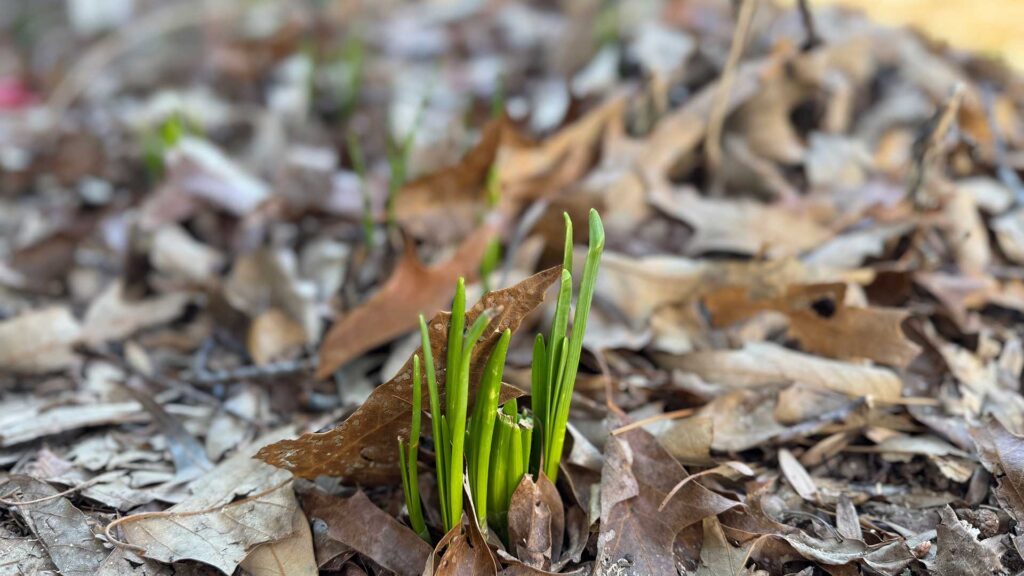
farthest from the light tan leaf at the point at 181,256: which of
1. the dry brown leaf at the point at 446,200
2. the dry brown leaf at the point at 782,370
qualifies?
the dry brown leaf at the point at 782,370

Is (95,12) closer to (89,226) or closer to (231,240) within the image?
(89,226)

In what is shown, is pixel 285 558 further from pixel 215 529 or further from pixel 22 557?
pixel 22 557

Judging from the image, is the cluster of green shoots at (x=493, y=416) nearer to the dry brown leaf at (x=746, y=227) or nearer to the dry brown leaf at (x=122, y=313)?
the dry brown leaf at (x=746, y=227)

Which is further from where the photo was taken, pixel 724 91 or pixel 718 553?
pixel 724 91

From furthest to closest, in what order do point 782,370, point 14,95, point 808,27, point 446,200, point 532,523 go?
point 14,95, point 808,27, point 446,200, point 782,370, point 532,523

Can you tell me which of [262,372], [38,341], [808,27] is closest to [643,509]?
[262,372]

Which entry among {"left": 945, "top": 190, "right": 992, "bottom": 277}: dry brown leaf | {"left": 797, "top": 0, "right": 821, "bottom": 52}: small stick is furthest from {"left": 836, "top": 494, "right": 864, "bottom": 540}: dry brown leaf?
{"left": 797, "top": 0, "right": 821, "bottom": 52}: small stick

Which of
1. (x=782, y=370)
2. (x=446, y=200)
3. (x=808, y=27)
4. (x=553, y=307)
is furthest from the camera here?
(x=808, y=27)
